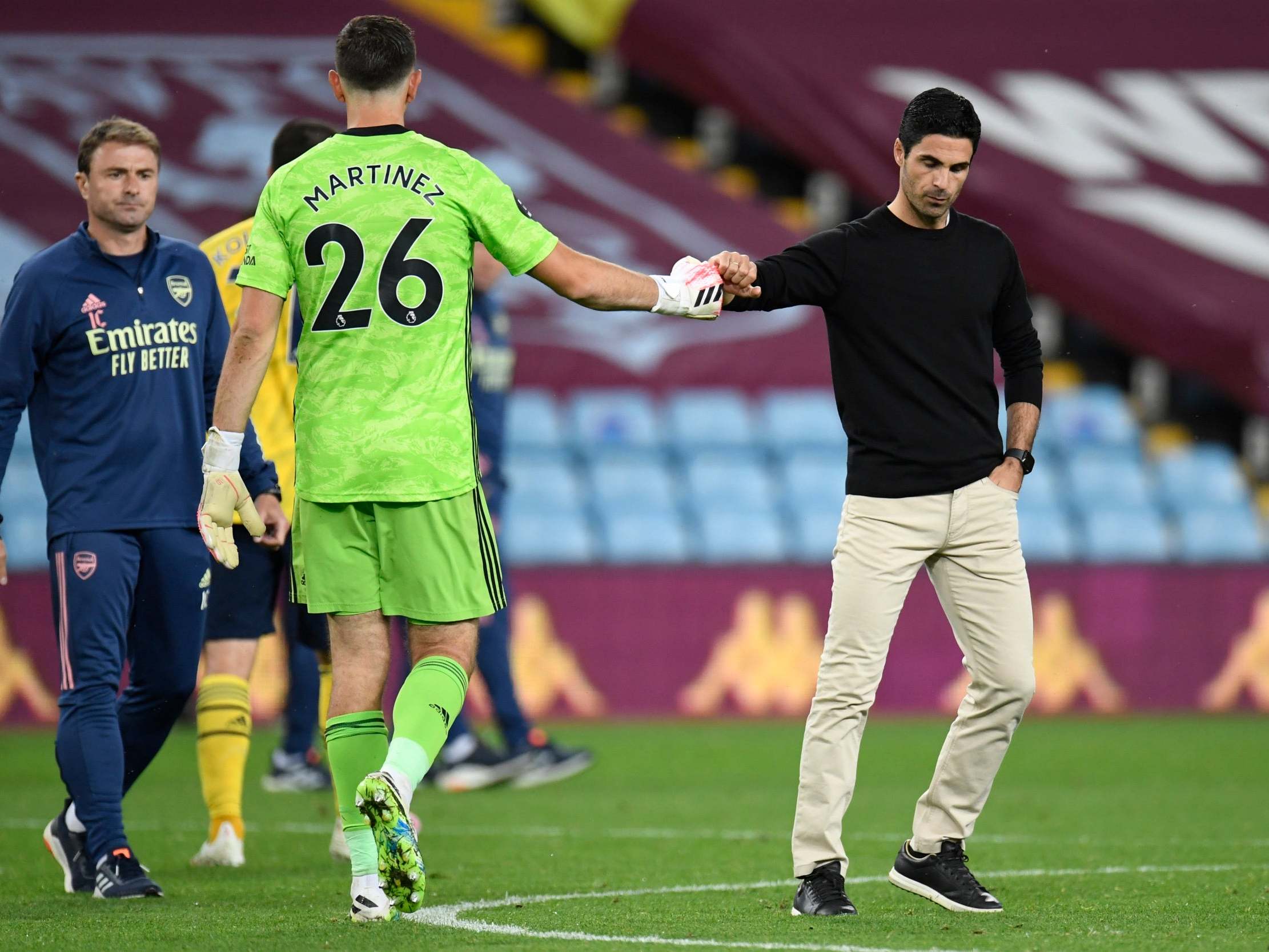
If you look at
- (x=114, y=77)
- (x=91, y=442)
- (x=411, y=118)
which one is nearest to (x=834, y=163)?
(x=411, y=118)

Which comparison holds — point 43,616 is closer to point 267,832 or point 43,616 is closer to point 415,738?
point 267,832

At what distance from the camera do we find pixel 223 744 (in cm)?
581

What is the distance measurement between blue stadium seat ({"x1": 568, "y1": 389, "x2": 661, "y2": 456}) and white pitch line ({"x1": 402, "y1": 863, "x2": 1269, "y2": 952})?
330 inches

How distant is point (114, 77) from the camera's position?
58.1 ft

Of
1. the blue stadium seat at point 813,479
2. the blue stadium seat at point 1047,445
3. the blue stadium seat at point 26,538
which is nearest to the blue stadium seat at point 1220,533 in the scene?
the blue stadium seat at point 1047,445

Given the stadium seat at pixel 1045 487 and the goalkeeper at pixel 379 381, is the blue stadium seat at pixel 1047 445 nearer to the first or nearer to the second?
the stadium seat at pixel 1045 487

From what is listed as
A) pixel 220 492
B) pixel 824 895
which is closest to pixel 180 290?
pixel 220 492

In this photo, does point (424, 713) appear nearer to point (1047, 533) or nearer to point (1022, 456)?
point (1022, 456)

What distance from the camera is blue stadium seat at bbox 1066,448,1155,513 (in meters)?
13.9

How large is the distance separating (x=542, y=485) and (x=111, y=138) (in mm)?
8162

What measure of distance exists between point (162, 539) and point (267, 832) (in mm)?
1893

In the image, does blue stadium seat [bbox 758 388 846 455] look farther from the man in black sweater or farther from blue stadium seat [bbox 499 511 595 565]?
the man in black sweater

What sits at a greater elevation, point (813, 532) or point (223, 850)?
point (813, 532)

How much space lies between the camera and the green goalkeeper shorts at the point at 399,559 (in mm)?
4316
